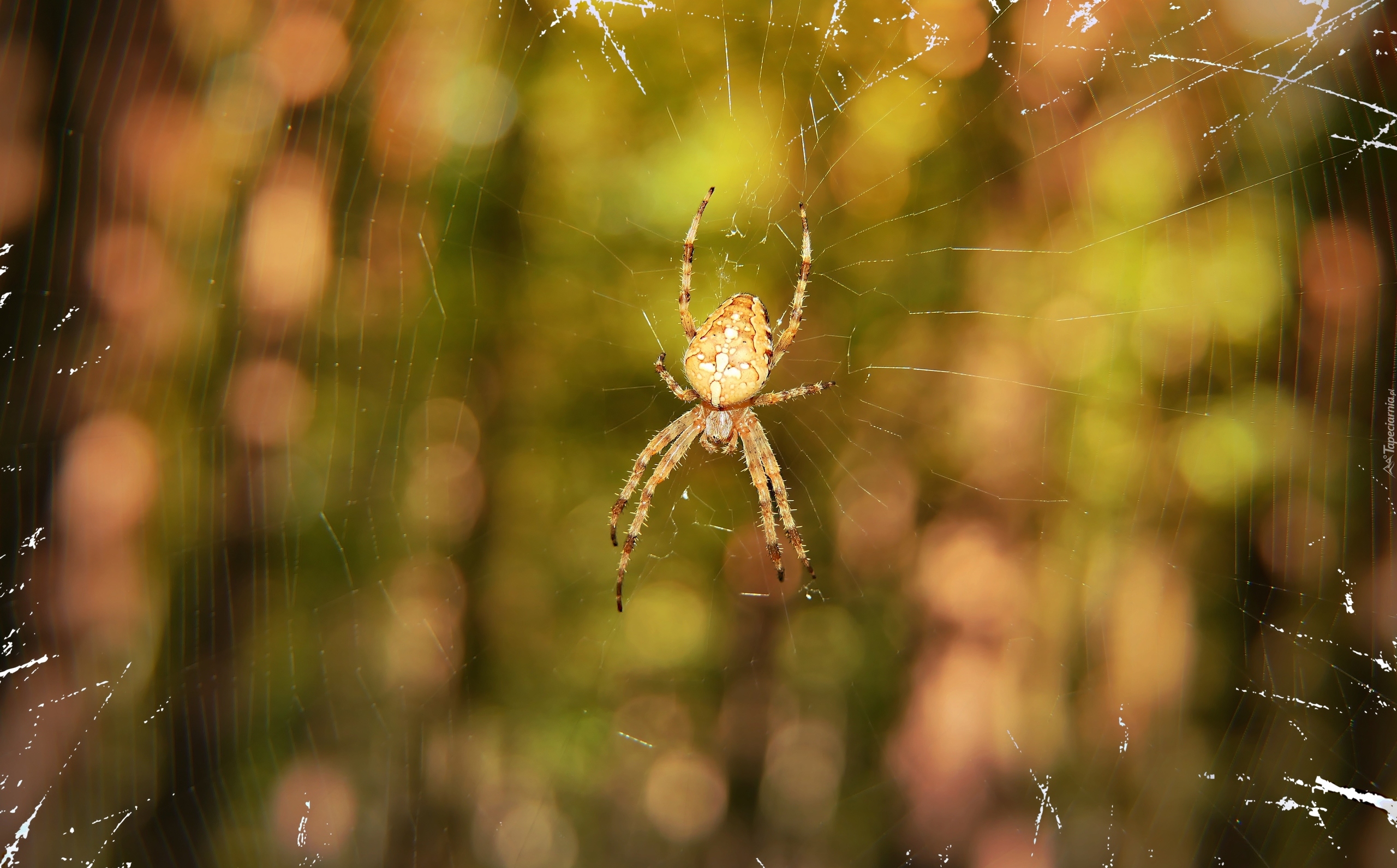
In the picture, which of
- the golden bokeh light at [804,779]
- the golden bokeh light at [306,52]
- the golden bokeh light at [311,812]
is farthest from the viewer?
the golden bokeh light at [804,779]

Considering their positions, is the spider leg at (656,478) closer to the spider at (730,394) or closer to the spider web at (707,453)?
the spider at (730,394)

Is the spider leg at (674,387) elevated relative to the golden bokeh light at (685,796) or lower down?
elevated

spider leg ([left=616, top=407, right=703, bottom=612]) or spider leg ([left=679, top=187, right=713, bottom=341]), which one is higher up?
spider leg ([left=679, top=187, right=713, bottom=341])

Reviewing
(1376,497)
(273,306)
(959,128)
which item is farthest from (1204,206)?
(273,306)

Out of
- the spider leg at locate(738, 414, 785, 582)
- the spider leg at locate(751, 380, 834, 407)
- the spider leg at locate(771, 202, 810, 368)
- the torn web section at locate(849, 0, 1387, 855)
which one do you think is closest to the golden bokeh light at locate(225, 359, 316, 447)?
the spider leg at locate(738, 414, 785, 582)

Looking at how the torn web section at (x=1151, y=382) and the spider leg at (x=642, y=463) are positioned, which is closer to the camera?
the spider leg at (x=642, y=463)

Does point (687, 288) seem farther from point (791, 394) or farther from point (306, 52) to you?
point (306, 52)

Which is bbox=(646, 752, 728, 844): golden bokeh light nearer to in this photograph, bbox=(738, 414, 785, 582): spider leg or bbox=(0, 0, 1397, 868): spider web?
bbox=(0, 0, 1397, 868): spider web

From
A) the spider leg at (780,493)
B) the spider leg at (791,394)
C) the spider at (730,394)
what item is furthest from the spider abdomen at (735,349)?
the spider leg at (780,493)
